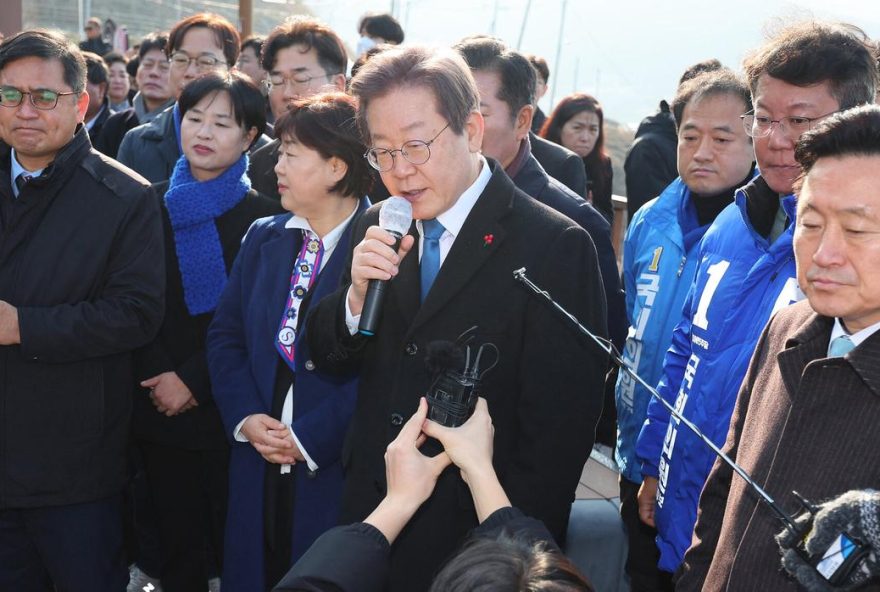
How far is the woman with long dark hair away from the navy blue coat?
3644 millimetres

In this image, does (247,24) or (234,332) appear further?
(247,24)

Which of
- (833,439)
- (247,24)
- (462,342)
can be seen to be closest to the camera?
(833,439)

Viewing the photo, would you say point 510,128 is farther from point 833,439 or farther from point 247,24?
point 247,24

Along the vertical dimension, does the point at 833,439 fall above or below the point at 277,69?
A: below

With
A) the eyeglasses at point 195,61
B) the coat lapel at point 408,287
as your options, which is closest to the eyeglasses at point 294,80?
the eyeglasses at point 195,61

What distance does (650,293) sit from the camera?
3.31 metres

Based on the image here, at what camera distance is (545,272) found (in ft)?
7.88

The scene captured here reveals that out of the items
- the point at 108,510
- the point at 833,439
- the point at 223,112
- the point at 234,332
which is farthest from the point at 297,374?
the point at 833,439

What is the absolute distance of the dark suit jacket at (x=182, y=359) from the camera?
3.71 m

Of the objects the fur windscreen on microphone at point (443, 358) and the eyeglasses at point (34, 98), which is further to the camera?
the eyeglasses at point (34, 98)

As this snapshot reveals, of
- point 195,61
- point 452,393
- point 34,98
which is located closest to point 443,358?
point 452,393

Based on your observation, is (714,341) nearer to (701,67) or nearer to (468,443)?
(468,443)

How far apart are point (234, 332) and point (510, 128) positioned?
4.44ft

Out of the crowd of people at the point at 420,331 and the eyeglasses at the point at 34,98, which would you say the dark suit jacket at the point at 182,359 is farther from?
the eyeglasses at the point at 34,98
